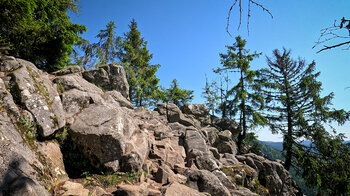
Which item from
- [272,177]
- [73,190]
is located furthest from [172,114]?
[73,190]

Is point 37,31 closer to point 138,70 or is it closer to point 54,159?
point 54,159

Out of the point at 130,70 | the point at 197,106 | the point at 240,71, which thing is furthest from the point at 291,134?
the point at 130,70

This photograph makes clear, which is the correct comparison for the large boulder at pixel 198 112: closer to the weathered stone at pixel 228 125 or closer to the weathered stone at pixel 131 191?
the weathered stone at pixel 228 125

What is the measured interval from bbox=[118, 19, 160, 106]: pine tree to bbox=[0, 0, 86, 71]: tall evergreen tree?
30.2ft

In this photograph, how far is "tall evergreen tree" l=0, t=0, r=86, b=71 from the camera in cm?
662

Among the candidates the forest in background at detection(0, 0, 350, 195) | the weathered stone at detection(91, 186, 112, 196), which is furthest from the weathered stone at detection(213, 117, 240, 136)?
the weathered stone at detection(91, 186, 112, 196)

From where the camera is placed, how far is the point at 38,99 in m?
4.79

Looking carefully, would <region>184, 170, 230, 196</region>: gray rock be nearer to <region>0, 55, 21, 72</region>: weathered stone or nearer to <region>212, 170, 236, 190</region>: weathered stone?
<region>212, 170, 236, 190</region>: weathered stone

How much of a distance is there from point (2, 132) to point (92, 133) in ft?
6.47

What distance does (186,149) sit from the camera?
354 inches

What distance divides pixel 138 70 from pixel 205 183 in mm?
17854

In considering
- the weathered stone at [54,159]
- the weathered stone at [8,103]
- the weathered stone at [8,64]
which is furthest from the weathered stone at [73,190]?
the weathered stone at [8,64]

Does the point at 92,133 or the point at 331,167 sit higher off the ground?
the point at 92,133

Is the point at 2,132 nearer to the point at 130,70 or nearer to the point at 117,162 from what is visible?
the point at 117,162
